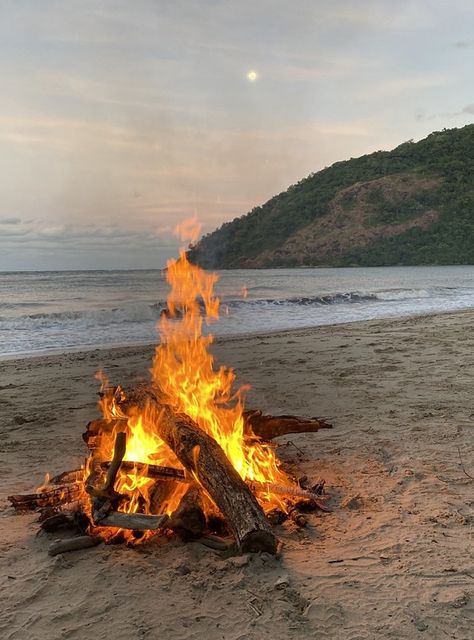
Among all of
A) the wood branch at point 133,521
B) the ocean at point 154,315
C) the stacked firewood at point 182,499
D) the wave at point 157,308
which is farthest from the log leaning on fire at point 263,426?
the wave at point 157,308

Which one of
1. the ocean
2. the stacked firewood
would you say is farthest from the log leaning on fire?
the ocean

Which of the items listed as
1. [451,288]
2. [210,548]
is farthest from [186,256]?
[451,288]

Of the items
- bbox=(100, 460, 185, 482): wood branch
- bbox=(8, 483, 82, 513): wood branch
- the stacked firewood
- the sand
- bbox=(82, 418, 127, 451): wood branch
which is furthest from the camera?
bbox=(82, 418, 127, 451): wood branch

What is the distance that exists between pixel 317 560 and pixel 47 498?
2340 mm

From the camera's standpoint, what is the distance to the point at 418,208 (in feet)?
294

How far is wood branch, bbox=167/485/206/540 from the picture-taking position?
11.5 ft

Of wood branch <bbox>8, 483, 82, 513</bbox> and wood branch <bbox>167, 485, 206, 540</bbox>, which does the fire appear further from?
wood branch <bbox>8, 483, 82, 513</bbox>

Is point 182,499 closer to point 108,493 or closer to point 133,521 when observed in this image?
point 133,521

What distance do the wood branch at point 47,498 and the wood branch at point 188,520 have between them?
1059mm

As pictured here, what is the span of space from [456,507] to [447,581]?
1.08 m

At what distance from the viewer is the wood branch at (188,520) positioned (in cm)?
352

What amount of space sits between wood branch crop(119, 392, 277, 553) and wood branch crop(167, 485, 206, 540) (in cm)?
16

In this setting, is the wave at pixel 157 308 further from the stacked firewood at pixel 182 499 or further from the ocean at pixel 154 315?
the stacked firewood at pixel 182 499

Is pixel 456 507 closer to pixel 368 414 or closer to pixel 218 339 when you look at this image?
pixel 368 414
